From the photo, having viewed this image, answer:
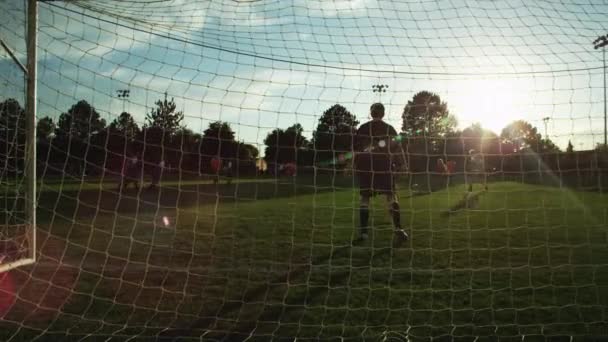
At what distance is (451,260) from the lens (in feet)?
16.9

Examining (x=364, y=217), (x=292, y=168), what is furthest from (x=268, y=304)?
(x=292, y=168)

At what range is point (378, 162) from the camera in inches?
244

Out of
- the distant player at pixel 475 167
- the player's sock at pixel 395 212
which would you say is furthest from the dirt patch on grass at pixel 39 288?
the distant player at pixel 475 167

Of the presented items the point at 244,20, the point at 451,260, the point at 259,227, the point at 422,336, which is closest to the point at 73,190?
the point at 259,227

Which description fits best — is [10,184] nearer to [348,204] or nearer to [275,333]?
[275,333]

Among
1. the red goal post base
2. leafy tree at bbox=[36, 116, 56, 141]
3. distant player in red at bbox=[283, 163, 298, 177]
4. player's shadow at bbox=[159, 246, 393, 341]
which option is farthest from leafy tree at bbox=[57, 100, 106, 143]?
distant player in red at bbox=[283, 163, 298, 177]

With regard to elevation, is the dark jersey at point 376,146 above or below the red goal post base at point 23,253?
above

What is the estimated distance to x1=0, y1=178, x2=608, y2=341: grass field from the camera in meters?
3.26

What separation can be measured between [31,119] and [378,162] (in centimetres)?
397

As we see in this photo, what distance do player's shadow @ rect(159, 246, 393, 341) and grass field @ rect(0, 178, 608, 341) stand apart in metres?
0.02

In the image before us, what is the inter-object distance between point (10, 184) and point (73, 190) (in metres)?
14.7

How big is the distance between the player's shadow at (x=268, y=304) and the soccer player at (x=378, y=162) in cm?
98

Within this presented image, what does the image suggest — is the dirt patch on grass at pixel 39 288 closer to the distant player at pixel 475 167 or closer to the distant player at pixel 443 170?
the distant player at pixel 443 170

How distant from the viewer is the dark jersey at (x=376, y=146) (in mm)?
6047
